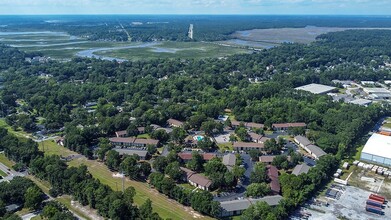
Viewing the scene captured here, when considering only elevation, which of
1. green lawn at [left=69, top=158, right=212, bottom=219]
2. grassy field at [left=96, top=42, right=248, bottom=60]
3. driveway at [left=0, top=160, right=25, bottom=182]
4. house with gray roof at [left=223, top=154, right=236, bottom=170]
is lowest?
green lawn at [left=69, top=158, right=212, bottom=219]

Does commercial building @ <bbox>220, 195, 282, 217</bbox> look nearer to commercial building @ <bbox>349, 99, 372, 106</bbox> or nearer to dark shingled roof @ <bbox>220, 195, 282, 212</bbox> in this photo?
dark shingled roof @ <bbox>220, 195, 282, 212</bbox>

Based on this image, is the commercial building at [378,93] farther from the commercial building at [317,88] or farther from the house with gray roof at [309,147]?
the house with gray roof at [309,147]

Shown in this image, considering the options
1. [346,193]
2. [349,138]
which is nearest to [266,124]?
[349,138]

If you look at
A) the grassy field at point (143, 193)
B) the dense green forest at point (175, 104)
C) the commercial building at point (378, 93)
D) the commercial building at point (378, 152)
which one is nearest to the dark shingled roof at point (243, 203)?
the dense green forest at point (175, 104)

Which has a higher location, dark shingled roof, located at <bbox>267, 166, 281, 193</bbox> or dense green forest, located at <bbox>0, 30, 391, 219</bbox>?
dense green forest, located at <bbox>0, 30, 391, 219</bbox>

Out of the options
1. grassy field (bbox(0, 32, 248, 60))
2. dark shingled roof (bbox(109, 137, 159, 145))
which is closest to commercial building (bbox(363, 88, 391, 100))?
dark shingled roof (bbox(109, 137, 159, 145))
